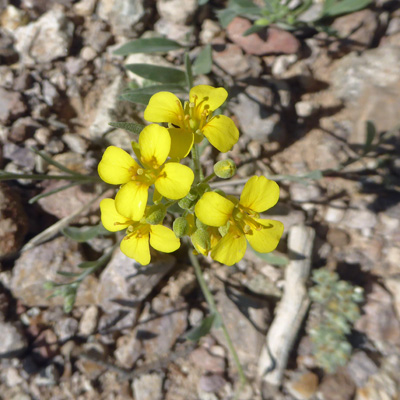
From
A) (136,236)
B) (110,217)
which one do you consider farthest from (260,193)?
(110,217)

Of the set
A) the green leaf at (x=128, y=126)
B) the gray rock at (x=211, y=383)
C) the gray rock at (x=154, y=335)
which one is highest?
the green leaf at (x=128, y=126)

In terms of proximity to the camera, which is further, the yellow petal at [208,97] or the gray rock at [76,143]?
the gray rock at [76,143]

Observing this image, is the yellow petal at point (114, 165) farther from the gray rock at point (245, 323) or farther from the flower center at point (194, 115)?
the gray rock at point (245, 323)

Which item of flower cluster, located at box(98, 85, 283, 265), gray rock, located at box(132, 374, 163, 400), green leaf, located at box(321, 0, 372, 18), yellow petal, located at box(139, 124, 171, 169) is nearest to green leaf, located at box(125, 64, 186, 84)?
A: flower cluster, located at box(98, 85, 283, 265)

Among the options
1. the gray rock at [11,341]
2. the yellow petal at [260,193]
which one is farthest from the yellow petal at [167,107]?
the gray rock at [11,341]

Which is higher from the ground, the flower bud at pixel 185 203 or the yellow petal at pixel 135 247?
the flower bud at pixel 185 203

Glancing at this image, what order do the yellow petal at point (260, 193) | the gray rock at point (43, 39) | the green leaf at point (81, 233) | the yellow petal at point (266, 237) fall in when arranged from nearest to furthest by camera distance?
the yellow petal at point (260, 193)
the yellow petal at point (266, 237)
the green leaf at point (81, 233)
the gray rock at point (43, 39)

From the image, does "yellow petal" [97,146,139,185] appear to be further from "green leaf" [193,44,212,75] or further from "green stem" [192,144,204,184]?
"green leaf" [193,44,212,75]

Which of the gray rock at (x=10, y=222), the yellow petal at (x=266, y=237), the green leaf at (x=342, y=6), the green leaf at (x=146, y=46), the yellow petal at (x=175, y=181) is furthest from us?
the green leaf at (x=342, y=6)
